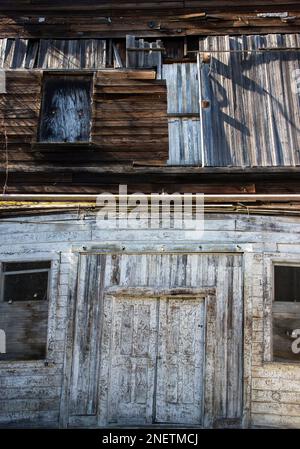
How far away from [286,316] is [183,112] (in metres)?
3.71

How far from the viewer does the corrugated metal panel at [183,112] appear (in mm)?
10680

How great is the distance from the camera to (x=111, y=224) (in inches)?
397

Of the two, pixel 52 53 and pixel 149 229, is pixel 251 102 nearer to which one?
pixel 149 229

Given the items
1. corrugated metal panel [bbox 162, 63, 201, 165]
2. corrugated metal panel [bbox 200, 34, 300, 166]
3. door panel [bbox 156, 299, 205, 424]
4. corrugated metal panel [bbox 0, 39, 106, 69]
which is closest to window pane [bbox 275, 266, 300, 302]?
door panel [bbox 156, 299, 205, 424]

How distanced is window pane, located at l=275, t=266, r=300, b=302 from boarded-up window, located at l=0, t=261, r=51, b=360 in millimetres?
3412

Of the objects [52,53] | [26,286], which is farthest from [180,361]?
[52,53]

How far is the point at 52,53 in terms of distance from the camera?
11586mm

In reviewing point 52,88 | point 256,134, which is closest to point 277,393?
point 256,134

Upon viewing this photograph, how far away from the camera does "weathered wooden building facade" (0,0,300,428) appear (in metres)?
9.48

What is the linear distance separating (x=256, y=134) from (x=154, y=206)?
208 centimetres

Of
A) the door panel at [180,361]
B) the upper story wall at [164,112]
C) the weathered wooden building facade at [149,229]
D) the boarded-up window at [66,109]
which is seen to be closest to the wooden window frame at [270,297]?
the weathered wooden building facade at [149,229]

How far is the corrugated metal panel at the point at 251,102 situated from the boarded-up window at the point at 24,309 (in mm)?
3190

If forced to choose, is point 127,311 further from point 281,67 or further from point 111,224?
point 281,67

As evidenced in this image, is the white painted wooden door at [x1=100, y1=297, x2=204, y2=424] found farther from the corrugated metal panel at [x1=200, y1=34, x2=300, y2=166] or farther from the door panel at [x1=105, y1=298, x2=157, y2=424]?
the corrugated metal panel at [x1=200, y1=34, x2=300, y2=166]
